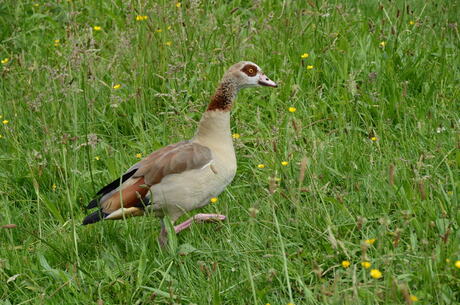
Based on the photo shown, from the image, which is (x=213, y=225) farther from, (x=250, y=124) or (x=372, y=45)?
(x=372, y=45)

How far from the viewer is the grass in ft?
12.4

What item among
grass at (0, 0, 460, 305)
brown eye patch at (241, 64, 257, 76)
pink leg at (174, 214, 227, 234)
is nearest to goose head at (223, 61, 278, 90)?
brown eye patch at (241, 64, 257, 76)

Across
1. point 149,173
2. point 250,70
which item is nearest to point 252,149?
point 250,70

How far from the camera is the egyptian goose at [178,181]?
439 cm

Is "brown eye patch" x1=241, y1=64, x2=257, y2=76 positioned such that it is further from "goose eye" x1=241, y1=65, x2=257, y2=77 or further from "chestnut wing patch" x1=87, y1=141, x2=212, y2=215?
"chestnut wing patch" x1=87, y1=141, x2=212, y2=215

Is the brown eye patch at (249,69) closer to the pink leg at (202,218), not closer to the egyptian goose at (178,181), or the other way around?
the egyptian goose at (178,181)

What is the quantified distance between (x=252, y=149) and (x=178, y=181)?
3.75 feet

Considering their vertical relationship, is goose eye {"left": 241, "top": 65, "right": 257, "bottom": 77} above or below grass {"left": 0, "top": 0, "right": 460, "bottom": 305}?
above

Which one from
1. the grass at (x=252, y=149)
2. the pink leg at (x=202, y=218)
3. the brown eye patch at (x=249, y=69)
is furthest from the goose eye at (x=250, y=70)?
the pink leg at (x=202, y=218)

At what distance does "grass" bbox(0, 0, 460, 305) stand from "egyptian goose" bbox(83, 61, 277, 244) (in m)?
0.12

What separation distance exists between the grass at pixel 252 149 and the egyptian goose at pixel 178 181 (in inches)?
4.6

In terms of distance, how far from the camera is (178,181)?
4422mm

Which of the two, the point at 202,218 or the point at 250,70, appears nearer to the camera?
the point at 202,218

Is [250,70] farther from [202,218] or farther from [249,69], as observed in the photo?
[202,218]
